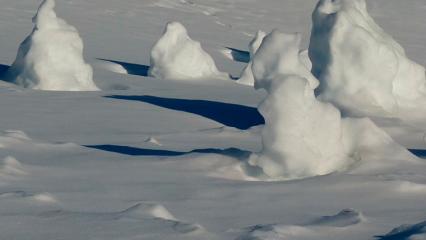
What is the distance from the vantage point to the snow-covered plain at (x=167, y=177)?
5809 mm

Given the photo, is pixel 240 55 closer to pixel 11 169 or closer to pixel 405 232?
pixel 11 169

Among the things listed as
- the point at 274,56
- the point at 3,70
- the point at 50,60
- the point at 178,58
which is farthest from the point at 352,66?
the point at 3,70

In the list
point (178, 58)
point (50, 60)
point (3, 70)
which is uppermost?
point (50, 60)

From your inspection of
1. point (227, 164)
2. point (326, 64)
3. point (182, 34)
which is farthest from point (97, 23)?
point (227, 164)

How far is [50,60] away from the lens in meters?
14.3

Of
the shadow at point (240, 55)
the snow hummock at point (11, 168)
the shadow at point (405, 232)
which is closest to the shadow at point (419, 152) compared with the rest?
the snow hummock at point (11, 168)

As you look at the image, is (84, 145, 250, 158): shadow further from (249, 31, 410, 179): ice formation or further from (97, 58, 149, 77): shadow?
(97, 58, 149, 77): shadow

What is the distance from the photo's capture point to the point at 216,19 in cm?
2733

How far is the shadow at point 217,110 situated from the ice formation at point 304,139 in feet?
9.64

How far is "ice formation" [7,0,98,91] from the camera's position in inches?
555

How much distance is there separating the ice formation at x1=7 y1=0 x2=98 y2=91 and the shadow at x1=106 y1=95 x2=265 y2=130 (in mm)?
1251

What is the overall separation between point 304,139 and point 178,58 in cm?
872

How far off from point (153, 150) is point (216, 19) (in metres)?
18.7

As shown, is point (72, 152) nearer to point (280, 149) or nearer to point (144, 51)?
point (280, 149)
